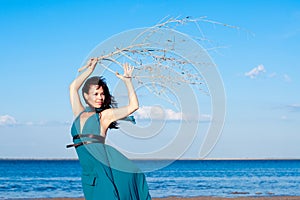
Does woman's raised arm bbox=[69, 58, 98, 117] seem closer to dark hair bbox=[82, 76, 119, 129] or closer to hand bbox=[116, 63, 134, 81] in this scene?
dark hair bbox=[82, 76, 119, 129]

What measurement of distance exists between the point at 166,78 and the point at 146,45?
0.33 meters

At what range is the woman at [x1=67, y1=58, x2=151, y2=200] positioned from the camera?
5355 millimetres

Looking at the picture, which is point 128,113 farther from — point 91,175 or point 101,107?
point 91,175

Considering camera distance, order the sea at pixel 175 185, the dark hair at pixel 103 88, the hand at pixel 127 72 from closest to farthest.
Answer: the hand at pixel 127 72 → the dark hair at pixel 103 88 → the sea at pixel 175 185

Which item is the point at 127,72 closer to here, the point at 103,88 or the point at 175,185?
the point at 103,88

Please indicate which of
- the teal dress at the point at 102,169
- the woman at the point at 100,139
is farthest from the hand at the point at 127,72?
the teal dress at the point at 102,169

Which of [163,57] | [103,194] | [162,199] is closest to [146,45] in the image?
[163,57]

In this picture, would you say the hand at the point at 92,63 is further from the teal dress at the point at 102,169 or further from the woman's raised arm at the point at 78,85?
the teal dress at the point at 102,169

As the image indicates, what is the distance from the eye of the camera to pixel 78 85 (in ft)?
17.5

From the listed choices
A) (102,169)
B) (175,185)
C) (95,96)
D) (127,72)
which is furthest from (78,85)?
(175,185)

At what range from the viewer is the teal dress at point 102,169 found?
5.46 metres

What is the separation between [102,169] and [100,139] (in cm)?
28

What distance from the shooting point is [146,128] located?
17.7 ft

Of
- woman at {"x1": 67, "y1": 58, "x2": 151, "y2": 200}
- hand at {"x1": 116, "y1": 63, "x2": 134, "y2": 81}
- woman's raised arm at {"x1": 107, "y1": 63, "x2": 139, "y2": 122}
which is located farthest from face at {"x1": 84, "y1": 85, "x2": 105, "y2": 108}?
hand at {"x1": 116, "y1": 63, "x2": 134, "y2": 81}
